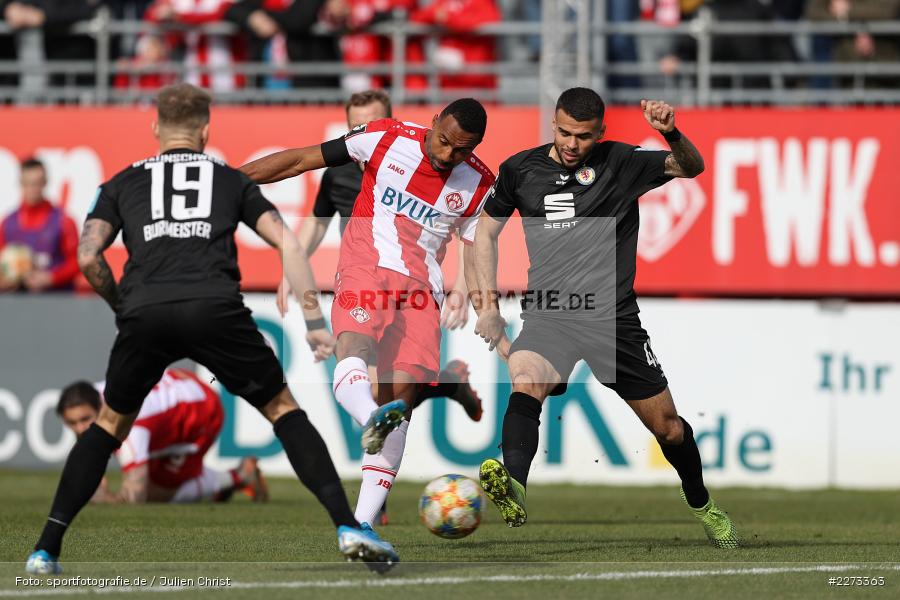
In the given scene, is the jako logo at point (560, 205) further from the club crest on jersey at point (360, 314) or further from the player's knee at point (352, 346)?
the player's knee at point (352, 346)

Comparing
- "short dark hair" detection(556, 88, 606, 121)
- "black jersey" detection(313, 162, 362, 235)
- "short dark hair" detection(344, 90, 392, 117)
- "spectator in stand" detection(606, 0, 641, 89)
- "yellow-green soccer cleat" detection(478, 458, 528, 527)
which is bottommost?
"yellow-green soccer cleat" detection(478, 458, 528, 527)

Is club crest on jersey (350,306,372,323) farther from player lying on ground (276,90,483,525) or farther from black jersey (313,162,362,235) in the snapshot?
black jersey (313,162,362,235)

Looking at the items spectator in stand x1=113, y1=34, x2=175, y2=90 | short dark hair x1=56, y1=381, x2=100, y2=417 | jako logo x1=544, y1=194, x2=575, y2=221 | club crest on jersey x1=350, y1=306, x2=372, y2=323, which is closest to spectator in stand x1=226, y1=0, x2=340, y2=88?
spectator in stand x1=113, y1=34, x2=175, y2=90

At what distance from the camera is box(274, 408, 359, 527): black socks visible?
270 inches

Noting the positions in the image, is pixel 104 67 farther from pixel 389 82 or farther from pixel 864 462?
pixel 864 462

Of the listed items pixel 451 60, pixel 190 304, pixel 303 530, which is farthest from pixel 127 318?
pixel 451 60

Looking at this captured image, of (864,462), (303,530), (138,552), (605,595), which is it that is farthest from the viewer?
(864,462)

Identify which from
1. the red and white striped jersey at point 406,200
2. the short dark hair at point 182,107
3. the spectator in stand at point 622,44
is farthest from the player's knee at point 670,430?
the spectator in stand at point 622,44

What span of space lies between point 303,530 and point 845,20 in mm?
8868

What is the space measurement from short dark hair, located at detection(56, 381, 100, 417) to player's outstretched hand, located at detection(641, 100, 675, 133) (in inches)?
220

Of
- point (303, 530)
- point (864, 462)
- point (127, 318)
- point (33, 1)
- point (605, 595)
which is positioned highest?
point (33, 1)

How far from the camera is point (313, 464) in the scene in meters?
6.92

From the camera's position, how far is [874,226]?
50.2 ft

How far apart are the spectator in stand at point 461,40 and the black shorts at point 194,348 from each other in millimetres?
9185
